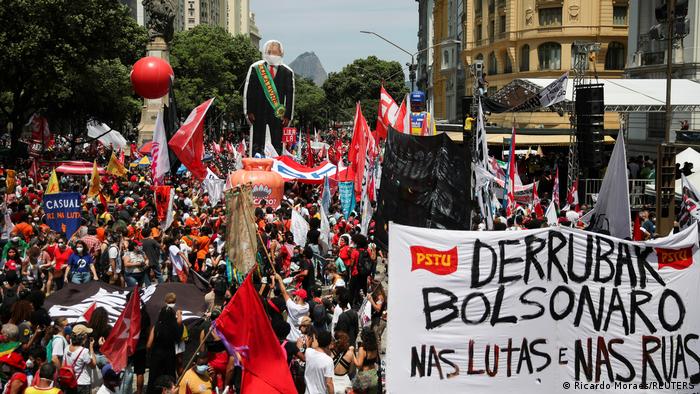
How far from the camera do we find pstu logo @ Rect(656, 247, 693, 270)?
7297 millimetres

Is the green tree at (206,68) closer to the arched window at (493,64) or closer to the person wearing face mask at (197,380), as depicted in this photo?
the arched window at (493,64)

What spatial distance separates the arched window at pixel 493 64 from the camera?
5961 centimetres

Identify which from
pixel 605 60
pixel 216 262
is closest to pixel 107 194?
pixel 216 262

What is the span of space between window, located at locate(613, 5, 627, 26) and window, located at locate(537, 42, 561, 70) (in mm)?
3462

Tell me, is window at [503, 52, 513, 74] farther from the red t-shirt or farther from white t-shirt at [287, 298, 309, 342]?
white t-shirt at [287, 298, 309, 342]

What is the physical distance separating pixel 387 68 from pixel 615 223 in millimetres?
112838

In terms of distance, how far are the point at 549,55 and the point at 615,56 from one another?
147 inches

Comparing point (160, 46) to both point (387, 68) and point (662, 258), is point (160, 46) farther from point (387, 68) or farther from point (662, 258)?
point (387, 68)

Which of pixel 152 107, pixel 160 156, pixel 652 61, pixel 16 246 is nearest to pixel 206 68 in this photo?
pixel 152 107

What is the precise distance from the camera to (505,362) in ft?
23.1

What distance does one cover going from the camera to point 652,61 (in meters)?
35.1

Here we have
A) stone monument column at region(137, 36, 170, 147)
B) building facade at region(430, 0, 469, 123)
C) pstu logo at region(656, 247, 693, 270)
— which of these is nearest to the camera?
pstu logo at region(656, 247, 693, 270)

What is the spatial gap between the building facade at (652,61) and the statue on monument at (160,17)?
68.2ft

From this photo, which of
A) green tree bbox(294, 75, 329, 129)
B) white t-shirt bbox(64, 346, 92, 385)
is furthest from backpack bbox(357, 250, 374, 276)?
green tree bbox(294, 75, 329, 129)
